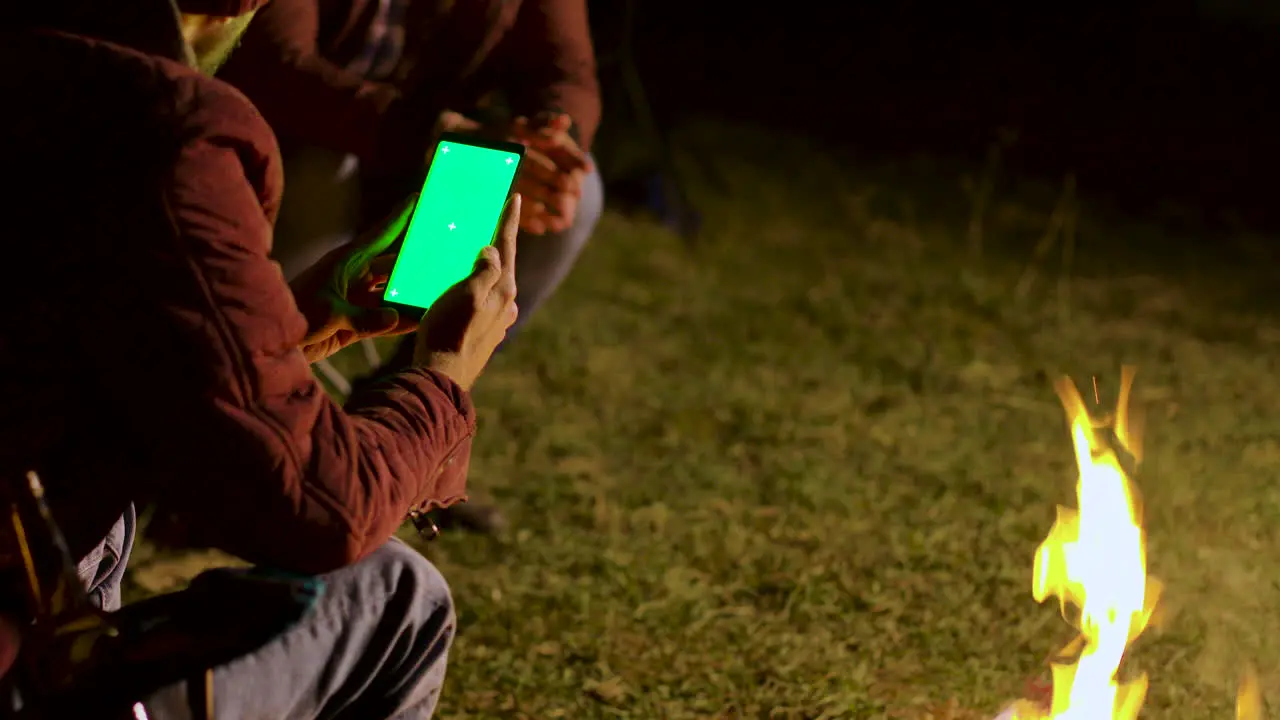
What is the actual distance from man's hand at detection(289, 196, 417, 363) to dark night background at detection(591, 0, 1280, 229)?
123 inches

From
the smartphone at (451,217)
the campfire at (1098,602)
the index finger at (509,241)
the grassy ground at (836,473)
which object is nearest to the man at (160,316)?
the index finger at (509,241)

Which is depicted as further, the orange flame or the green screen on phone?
the orange flame

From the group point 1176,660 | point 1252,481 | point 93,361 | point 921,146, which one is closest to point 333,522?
point 93,361

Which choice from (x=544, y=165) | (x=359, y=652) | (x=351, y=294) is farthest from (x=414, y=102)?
(x=359, y=652)

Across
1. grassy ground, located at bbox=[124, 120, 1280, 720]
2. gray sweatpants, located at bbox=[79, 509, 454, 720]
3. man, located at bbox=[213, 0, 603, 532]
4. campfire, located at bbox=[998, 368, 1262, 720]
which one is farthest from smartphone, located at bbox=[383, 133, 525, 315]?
campfire, located at bbox=[998, 368, 1262, 720]

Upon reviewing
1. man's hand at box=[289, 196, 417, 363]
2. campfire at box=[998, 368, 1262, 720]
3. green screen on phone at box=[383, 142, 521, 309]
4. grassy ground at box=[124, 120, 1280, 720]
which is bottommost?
grassy ground at box=[124, 120, 1280, 720]

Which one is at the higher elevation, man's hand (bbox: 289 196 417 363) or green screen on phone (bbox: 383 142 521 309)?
green screen on phone (bbox: 383 142 521 309)

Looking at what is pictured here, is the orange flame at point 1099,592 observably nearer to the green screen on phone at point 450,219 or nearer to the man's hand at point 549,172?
the man's hand at point 549,172

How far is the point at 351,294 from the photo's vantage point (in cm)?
192

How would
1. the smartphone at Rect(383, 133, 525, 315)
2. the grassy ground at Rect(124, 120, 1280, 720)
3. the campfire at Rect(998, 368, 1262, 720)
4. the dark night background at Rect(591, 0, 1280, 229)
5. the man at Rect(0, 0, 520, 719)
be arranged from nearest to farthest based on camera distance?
1. the man at Rect(0, 0, 520, 719)
2. the smartphone at Rect(383, 133, 525, 315)
3. the campfire at Rect(998, 368, 1262, 720)
4. the grassy ground at Rect(124, 120, 1280, 720)
5. the dark night background at Rect(591, 0, 1280, 229)

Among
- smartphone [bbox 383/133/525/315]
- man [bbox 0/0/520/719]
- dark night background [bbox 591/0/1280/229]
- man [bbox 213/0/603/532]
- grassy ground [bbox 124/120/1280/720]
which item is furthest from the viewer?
dark night background [bbox 591/0/1280/229]

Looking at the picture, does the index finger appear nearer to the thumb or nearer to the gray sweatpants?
the thumb

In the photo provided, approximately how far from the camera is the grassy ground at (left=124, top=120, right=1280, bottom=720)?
2.48 meters

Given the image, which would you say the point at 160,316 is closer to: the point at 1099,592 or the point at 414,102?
the point at 414,102
